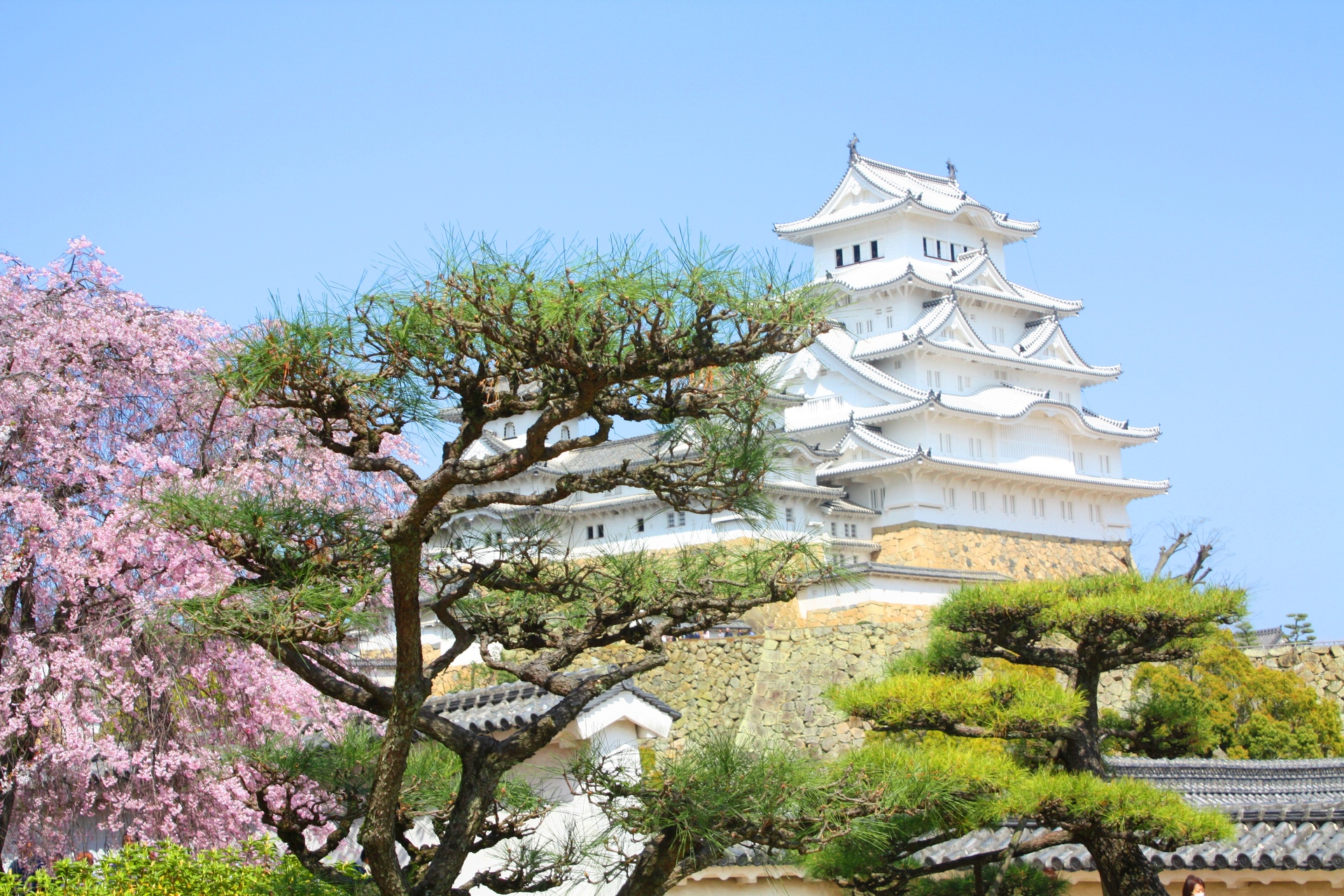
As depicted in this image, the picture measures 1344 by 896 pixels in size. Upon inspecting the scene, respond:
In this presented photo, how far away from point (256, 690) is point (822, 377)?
25.7 metres

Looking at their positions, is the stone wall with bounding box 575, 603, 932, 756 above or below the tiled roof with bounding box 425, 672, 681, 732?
above

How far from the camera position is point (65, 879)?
26.2 feet

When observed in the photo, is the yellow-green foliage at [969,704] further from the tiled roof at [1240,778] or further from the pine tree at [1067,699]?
the tiled roof at [1240,778]

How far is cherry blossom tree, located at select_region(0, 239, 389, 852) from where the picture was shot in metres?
9.77

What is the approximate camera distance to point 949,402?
33719 mm

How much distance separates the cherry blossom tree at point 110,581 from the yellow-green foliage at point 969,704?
15.2 ft

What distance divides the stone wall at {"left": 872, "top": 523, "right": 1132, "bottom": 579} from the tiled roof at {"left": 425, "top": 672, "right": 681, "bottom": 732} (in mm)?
21070

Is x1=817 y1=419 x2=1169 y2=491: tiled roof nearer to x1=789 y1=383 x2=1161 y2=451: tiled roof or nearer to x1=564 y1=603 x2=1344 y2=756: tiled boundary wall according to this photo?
x1=789 y1=383 x2=1161 y2=451: tiled roof

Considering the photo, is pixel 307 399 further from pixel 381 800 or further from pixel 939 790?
pixel 939 790

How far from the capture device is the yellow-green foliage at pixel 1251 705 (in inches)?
697

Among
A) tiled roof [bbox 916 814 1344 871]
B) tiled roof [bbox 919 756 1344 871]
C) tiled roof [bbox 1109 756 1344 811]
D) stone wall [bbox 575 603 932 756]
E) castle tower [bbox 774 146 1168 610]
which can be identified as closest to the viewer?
tiled roof [bbox 916 814 1344 871]

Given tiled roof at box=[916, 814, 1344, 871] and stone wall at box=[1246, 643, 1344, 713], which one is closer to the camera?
tiled roof at box=[916, 814, 1344, 871]

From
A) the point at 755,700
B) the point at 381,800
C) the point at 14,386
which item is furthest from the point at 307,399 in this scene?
the point at 755,700

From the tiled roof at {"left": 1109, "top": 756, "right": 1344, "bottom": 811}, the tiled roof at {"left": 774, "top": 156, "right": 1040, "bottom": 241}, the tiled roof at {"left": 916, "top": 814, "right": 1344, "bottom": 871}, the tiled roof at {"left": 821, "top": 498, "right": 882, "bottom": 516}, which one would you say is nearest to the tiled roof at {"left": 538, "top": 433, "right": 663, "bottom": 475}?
the tiled roof at {"left": 821, "top": 498, "right": 882, "bottom": 516}
